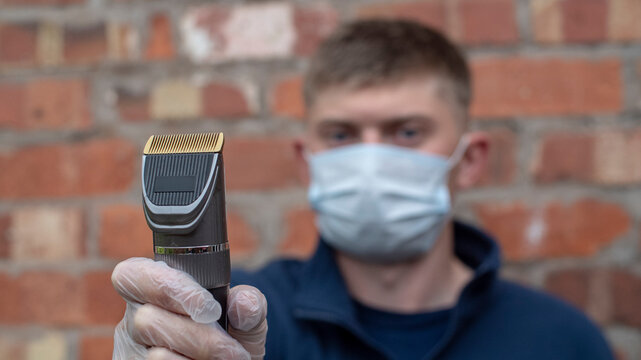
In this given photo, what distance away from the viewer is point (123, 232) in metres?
1.04

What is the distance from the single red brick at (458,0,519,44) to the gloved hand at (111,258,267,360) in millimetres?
795

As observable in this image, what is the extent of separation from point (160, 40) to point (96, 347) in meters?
0.62

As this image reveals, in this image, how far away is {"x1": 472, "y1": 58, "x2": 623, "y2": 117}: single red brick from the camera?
1010 millimetres

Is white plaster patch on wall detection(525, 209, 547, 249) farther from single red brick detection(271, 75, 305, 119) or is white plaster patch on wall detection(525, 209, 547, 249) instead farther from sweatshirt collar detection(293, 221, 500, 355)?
single red brick detection(271, 75, 305, 119)

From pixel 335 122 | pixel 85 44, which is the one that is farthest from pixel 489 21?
pixel 85 44

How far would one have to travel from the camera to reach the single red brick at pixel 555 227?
1015 millimetres

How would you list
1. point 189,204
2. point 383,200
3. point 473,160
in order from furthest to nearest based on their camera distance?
point 473,160 → point 383,200 → point 189,204

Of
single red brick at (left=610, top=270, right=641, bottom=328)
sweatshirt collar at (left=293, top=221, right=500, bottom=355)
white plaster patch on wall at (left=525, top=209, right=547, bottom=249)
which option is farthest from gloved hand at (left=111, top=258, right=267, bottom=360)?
single red brick at (left=610, top=270, right=641, bottom=328)

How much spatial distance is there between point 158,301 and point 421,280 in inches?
25.6

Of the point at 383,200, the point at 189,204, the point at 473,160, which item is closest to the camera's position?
the point at 189,204

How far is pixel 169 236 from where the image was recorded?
1.23ft

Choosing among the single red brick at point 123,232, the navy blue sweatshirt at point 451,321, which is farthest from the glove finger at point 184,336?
the single red brick at point 123,232

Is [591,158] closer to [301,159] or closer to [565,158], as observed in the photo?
[565,158]

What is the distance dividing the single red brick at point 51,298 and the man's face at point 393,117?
0.57 m
